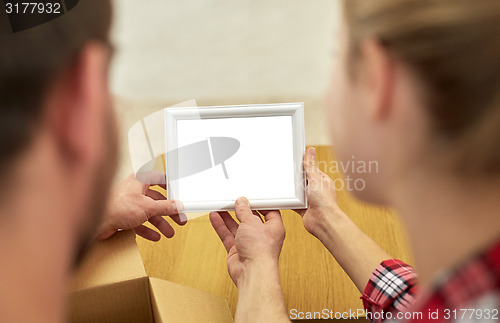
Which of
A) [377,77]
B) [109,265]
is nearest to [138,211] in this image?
[109,265]

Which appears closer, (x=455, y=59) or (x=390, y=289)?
(x=455, y=59)

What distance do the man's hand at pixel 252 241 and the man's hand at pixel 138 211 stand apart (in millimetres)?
91

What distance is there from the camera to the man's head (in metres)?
0.27

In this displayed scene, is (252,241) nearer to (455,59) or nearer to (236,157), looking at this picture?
(236,157)

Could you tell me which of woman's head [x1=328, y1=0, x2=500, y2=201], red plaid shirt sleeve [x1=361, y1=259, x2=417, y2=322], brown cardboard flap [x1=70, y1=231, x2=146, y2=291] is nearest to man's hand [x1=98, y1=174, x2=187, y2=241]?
brown cardboard flap [x1=70, y1=231, x2=146, y2=291]

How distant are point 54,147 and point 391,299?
1.70 feet

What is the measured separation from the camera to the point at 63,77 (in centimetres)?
27

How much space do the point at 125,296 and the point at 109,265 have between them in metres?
0.05

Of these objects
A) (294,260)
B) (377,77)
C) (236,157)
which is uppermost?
(377,77)

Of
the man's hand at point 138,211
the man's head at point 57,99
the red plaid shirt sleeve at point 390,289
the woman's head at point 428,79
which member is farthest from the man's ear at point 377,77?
the man's hand at point 138,211

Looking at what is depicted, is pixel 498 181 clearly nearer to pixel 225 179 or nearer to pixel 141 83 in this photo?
pixel 225 179

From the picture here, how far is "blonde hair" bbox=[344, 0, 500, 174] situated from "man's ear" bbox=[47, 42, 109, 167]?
0.60ft

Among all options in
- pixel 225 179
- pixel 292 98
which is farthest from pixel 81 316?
pixel 292 98

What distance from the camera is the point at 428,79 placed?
0.35m
